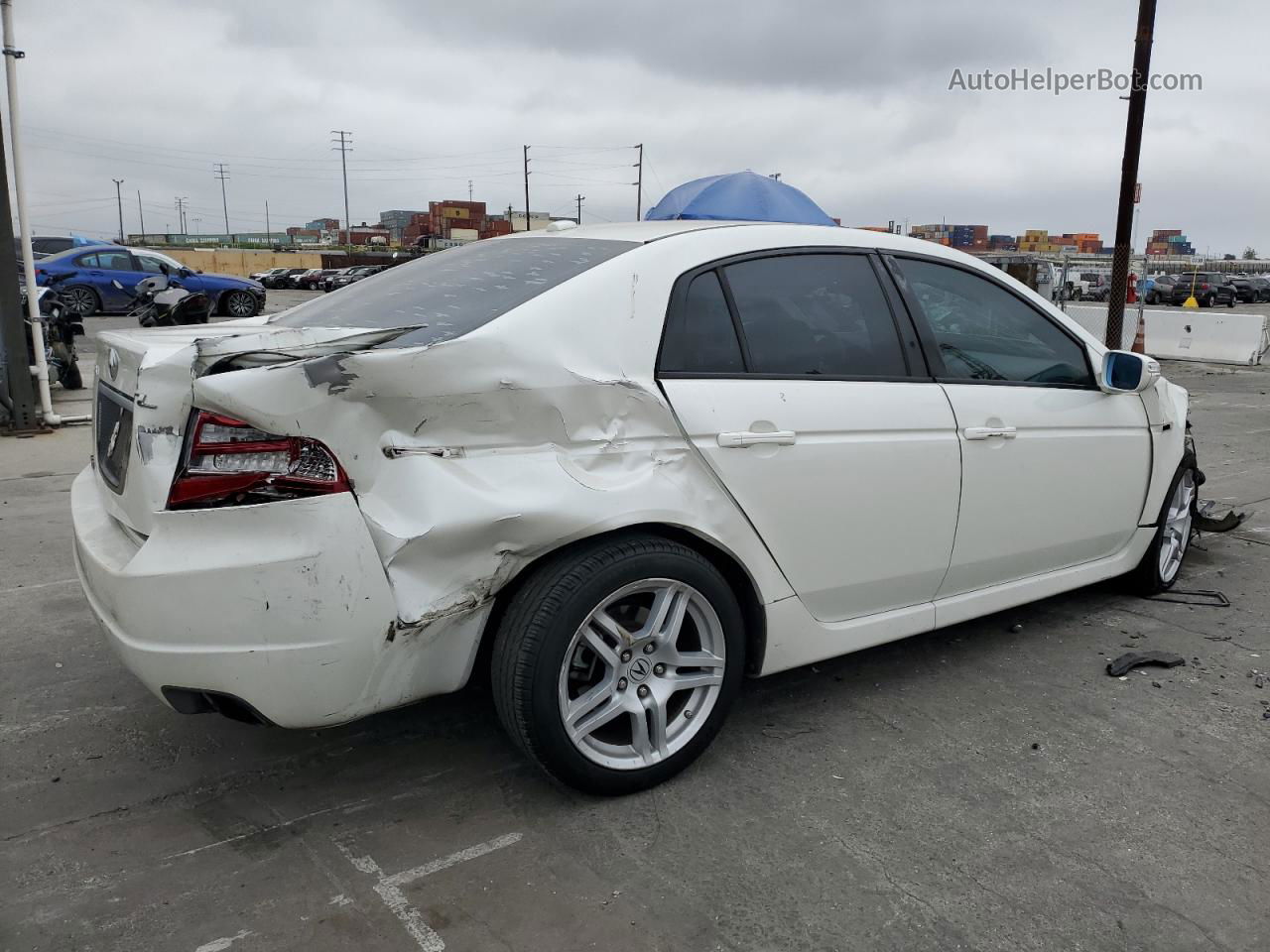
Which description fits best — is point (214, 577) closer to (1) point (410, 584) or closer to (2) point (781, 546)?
(1) point (410, 584)

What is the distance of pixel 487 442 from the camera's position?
246 cm

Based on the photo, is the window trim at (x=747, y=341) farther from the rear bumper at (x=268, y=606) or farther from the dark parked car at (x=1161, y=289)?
the dark parked car at (x=1161, y=289)

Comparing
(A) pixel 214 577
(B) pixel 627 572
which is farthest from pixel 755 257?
(A) pixel 214 577

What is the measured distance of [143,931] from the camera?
2.21m

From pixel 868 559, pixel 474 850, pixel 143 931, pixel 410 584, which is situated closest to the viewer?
pixel 143 931

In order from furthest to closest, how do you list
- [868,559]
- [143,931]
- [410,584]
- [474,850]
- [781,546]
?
1. [868,559]
2. [781,546]
3. [474,850]
4. [410,584]
5. [143,931]

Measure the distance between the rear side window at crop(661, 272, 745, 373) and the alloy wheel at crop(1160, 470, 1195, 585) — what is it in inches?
102

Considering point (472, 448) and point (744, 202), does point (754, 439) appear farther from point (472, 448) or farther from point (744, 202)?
point (744, 202)

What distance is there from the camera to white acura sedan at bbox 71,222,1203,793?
7.57ft

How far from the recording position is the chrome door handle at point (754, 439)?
2775mm

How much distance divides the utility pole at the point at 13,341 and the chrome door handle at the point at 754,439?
22.6 ft

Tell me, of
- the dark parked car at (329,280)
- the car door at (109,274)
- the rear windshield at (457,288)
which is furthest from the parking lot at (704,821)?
the dark parked car at (329,280)

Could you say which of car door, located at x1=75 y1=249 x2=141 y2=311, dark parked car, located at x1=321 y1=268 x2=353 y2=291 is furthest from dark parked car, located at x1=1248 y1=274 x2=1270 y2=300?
car door, located at x1=75 y1=249 x2=141 y2=311

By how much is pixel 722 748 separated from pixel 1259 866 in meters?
1.44
